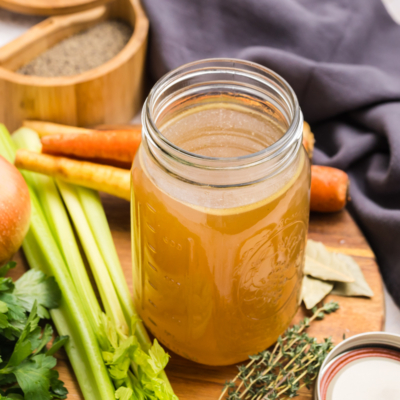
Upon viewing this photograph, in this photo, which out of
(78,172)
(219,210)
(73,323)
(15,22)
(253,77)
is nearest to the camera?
(219,210)

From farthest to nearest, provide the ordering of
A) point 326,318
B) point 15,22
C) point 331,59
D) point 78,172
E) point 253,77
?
point 15,22 < point 331,59 < point 78,172 < point 326,318 < point 253,77

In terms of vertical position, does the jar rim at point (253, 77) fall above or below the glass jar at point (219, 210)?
above

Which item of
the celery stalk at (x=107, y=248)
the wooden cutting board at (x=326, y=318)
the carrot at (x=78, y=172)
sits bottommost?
the wooden cutting board at (x=326, y=318)

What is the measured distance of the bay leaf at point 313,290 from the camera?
1260 millimetres

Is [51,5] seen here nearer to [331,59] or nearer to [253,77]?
[331,59]

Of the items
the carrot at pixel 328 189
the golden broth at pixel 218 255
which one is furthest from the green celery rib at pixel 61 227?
the carrot at pixel 328 189

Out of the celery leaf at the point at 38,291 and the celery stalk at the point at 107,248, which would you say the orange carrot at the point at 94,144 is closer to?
the celery stalk at the point at 107,248

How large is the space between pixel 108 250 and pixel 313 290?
501 mm

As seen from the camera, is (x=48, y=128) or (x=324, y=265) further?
(x=48, y=128)

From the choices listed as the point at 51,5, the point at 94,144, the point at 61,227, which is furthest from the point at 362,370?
the point at 51,5

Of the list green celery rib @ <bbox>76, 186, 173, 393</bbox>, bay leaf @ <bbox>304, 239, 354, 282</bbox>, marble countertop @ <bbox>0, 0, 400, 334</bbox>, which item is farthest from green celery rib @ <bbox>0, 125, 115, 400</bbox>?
marble countertop @ <bbox>0, 0, 400, 334</bbox>

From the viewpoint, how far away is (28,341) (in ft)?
3.32

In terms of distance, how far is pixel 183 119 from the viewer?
105 cm

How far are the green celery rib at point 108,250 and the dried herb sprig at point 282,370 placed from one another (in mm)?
154
